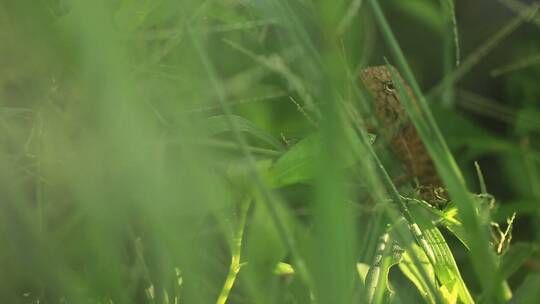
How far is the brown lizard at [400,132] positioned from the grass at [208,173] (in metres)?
0.01

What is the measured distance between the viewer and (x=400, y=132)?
28.1 inches

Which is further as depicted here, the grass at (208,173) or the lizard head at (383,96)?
the lizard head at (383,96)

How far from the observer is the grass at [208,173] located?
301mm

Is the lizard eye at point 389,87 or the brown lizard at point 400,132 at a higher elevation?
the lizard eye at point 389,87

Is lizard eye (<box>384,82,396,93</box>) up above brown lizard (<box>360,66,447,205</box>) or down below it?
above

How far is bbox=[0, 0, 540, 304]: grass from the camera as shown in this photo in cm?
30

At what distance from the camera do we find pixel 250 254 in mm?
556

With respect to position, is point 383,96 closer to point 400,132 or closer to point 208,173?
point 400,132

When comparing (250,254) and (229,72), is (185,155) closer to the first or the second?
(250,254)

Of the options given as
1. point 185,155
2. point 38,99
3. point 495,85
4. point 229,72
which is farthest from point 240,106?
point 495,85

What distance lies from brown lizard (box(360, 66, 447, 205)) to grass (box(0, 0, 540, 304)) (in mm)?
14

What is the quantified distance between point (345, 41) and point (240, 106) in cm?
12

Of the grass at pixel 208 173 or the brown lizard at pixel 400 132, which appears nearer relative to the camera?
Answer: the grass at pixel 208 173

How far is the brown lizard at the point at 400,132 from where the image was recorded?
68 cm
